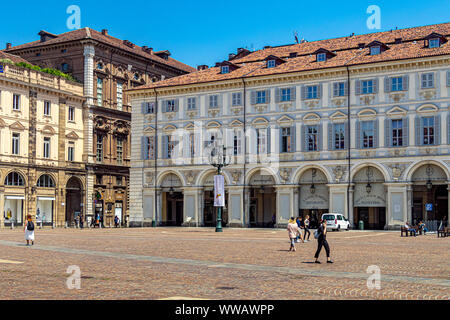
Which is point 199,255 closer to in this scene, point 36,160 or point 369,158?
point 369,158

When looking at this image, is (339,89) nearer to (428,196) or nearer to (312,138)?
(312,138)

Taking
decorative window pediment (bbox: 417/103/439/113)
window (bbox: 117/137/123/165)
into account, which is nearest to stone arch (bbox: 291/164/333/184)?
decorative window pediment (bbox: 417/103/439/113)

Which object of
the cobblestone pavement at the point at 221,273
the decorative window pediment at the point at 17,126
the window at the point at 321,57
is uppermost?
the window at the point at 321,57

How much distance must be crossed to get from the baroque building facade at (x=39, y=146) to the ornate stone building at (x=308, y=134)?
8530 mm

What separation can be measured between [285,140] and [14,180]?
86.1 ft

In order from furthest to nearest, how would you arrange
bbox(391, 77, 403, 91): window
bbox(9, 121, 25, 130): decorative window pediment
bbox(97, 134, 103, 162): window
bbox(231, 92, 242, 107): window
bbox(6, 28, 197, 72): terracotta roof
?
bbox(6, 28, 197, 72): terracotta roof
bbox(97, 134, 103, 162): window
bbox(9, 121, 25, 130): decorative window pediment
bbox(231, 92, 242, 107): window
bbox(391, 77, 403, 91): window

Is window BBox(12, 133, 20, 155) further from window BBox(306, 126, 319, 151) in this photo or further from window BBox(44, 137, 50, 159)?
window BBox(306, 126, 319, 151)

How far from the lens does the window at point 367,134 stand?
54.7 metres

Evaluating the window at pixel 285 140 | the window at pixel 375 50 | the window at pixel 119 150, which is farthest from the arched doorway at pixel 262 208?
the window at pixel 119 150

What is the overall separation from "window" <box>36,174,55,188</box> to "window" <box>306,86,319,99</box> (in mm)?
28019

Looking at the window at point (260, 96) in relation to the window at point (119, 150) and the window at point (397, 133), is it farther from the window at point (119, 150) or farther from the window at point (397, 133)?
the window at point (119, 150)

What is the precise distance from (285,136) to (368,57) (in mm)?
9765

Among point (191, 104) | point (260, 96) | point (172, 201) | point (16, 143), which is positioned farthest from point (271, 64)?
point (16, 143)

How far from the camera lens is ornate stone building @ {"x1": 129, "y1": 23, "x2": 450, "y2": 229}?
174ft
